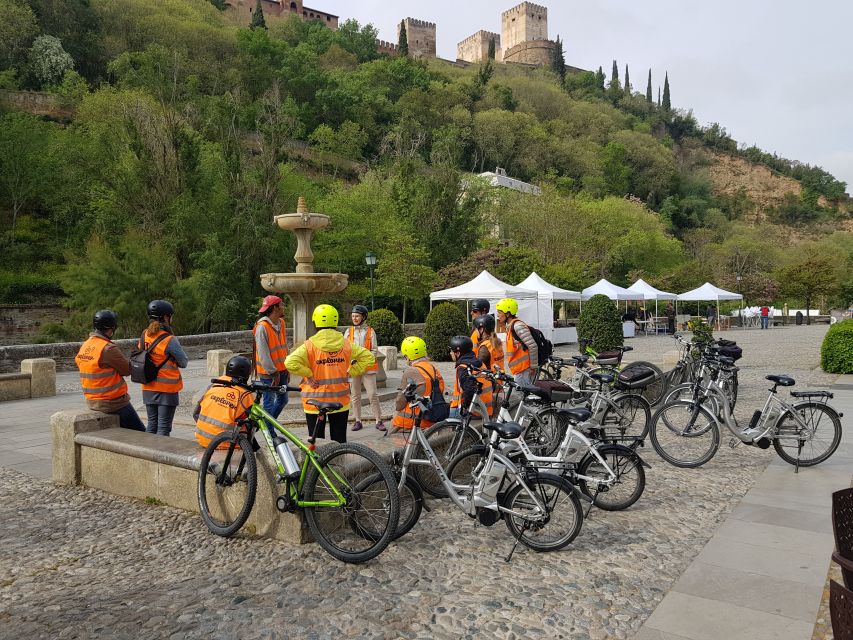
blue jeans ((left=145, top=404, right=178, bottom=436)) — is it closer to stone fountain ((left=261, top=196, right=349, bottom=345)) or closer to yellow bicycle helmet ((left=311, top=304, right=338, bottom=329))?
yellow bicycle helmet ((left=311, top=304, right=338, bottom=329))

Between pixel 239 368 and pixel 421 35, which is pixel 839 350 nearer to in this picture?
pixel 239 368

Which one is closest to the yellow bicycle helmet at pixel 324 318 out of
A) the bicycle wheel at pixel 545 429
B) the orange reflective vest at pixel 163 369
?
the orange reflective vest at pixel 163 369

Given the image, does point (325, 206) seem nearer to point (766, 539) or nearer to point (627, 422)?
point (627, 422)

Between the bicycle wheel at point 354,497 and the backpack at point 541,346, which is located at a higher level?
the backpack at point 541,346

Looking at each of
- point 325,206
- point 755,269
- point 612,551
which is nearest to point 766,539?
point 612,551

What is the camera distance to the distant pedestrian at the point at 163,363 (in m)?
5.97

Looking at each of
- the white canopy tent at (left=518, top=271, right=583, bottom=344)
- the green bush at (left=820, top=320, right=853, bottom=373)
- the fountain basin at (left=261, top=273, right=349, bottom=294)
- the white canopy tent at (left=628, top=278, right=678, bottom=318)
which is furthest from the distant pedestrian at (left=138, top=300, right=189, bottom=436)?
the white canopy tent at (left=628, top=278, right=678, bottom=318)

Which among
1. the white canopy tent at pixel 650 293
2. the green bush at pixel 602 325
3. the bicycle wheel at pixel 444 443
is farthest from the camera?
the white canopy tent at pixel 650 293

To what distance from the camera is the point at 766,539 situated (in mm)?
4547

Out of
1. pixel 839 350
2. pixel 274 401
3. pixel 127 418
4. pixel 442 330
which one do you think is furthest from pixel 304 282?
pixel 839 350

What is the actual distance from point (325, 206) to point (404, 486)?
95.3 feet

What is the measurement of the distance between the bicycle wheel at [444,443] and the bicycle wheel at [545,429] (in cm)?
81

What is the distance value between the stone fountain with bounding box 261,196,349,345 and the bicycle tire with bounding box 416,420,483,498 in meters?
4.34

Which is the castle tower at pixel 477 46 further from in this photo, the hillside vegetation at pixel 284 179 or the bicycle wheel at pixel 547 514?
the bicycle wheel at pixel 547 514
